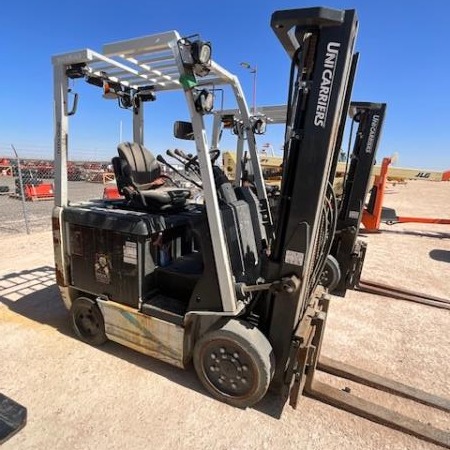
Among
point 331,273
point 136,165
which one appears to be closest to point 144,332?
point 136,165

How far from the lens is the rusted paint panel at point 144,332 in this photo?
2.96 metres

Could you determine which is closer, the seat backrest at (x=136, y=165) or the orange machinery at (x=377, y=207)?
the seat backrest at (x=136, y=165)

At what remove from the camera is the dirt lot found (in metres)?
2.47

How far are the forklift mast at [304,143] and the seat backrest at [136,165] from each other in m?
1.84

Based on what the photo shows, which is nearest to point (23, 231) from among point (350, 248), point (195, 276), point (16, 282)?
point (16, 282)

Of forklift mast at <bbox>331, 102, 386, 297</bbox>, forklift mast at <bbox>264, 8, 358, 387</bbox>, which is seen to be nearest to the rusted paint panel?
forklift mast at <bbox>264, 8, 358, 387</bbox>

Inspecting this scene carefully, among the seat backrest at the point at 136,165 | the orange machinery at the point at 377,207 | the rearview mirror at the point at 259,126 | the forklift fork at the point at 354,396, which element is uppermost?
the rearview mirror at the point at 259,126

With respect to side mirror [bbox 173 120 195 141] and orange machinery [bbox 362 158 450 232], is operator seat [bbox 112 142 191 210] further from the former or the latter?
orange machinery [bbox 362 158 450 232]

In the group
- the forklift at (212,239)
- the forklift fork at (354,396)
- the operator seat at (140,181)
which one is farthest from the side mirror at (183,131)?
the forklift fork at (354,396)

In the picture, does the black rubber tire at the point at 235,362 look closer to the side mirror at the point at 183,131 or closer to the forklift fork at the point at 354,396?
the forklift fork at the point at 354,396

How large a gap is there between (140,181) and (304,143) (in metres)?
2.14

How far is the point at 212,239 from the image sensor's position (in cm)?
261

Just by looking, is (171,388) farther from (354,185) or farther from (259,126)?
(354,185)

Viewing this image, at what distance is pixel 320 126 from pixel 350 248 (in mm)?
3599
